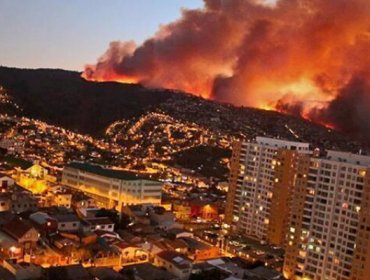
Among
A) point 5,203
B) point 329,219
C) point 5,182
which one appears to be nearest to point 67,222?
point 5,203

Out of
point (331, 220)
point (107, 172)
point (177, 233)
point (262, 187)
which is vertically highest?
point (262, 187)

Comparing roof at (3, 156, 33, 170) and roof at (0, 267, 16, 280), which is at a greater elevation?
roof at (3, 156, 33, 170)

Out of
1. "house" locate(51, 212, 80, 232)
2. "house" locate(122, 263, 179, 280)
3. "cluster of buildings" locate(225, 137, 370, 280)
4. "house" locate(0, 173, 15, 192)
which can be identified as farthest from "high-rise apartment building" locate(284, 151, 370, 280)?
"house" locate(0, 173, 15, 192)

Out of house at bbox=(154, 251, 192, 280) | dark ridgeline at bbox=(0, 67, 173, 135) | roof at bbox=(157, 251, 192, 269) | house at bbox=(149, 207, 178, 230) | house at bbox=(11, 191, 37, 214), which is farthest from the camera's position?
dark ridgeline at bbox=(0, 67, 173, 135)

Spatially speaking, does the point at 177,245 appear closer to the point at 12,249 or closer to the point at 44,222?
the point at 44,222

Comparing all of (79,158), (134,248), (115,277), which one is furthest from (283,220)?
(79,158)

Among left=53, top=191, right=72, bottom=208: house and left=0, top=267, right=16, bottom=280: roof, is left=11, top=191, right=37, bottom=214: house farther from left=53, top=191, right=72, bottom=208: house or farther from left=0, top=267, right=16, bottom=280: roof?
left=0, top=267, right=16, bottom=280: roof

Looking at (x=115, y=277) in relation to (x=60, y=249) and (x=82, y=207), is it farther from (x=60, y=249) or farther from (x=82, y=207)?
(x=82, y=207)
